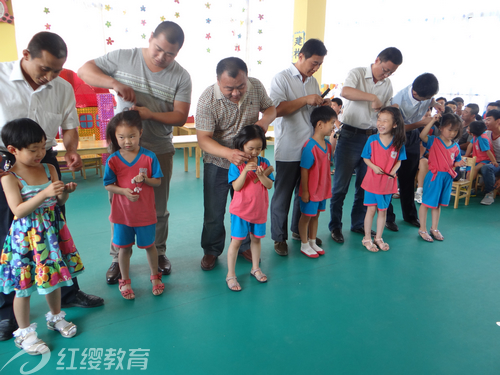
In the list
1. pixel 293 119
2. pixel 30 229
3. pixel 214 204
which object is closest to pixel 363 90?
pixel 293 119

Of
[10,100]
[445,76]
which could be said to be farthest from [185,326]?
[445,76]

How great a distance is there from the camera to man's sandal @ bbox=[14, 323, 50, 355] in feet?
5.84

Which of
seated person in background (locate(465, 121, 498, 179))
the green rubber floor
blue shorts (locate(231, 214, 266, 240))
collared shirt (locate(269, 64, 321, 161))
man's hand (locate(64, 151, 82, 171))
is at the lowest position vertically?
the green rubber floor

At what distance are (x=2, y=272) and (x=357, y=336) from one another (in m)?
1.91

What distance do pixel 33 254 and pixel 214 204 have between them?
1237mm

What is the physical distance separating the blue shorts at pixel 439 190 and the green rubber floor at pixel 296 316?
393mm

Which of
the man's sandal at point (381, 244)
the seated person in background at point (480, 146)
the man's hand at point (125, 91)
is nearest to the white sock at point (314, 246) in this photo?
the man's sandal at point (381, 244)

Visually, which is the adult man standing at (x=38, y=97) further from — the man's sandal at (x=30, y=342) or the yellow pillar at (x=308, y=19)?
the yellow pillar at (x=308, y=19)

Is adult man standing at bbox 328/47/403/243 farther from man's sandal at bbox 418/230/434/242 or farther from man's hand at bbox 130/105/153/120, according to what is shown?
man's hand at bbox 130/105/153/120

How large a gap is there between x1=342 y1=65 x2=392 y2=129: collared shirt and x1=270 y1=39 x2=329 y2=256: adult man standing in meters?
0.43

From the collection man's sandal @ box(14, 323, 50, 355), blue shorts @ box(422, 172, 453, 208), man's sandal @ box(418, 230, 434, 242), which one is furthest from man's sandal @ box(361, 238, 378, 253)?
man's sandal @ box(14, 323, 50, 355)

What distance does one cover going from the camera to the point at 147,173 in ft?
7.14

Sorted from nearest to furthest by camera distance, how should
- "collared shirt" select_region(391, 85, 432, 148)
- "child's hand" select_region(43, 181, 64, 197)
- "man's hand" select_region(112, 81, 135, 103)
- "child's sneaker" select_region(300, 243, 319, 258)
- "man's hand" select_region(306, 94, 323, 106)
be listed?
1. "child's hand" select_region(43, 181, 64, 197)
2. "man's hand" select_region(112, 81, 135, 103)
3. "man's hand" select_region(306, 94, 323, 106)
4. "child's sneaker" select_region(300, 243, 319, 258)
5. "collared shirt" select_region(391, 85, 432, 148)

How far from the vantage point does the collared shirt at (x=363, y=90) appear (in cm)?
310
